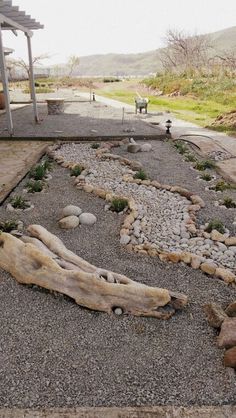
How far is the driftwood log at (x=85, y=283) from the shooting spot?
3293mm

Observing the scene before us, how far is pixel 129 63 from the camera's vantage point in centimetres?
15825

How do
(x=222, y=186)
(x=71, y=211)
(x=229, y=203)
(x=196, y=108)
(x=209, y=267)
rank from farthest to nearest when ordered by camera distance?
(x=196, y=108) → (x=222, y=186) → (x=229, y=203) → (x=71, y=211) → (x=209, y=267)

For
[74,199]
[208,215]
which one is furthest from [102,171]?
[208,215]

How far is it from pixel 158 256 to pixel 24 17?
9.40 meters

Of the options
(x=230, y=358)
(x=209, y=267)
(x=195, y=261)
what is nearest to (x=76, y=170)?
(x=195, y=261)

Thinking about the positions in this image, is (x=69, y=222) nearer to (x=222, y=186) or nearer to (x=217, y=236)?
(x=217, y=236)

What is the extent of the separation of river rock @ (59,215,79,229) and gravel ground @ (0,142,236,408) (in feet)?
2.88

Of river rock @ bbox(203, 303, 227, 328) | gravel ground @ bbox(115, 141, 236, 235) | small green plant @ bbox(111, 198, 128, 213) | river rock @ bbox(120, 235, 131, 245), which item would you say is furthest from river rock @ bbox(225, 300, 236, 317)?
small green plant @ bbox(111, 198, 128, 213)

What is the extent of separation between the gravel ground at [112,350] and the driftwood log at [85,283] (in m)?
0.09

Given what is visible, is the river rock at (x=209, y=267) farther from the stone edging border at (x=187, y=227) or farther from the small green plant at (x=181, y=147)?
the small green plant at (x=181, y=147)

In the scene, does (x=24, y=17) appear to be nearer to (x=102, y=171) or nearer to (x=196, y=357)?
(x=102, y=171)

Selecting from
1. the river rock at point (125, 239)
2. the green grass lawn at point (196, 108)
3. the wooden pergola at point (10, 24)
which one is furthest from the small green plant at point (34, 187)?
the green grass lawn at point (196, 108)

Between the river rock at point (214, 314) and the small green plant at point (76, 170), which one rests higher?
the small green plant at point (76, 170)

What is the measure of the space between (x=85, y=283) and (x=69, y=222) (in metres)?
1.72
